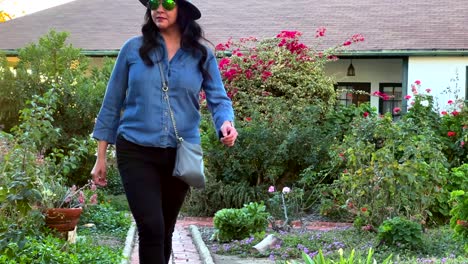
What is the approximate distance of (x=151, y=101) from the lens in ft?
14.0

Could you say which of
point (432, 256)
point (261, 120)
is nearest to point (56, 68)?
point (261, 120)

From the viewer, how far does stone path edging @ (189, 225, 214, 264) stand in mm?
7477

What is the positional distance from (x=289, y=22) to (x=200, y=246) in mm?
13123

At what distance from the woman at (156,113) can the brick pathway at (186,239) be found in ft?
9.84

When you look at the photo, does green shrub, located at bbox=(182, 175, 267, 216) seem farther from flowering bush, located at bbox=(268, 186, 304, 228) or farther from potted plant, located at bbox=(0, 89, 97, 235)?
potted plant, located at bbox=(0, 89, 97, 235)

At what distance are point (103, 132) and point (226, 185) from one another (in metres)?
7.64

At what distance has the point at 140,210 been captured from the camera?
414 cm

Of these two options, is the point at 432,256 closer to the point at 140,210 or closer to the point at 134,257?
the point at 134,257

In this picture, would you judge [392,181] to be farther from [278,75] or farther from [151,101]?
[278,75]

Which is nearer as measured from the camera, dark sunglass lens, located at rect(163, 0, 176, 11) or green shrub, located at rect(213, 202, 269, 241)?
dark sunglass lens, located at rect(163, 0, 176, 11)

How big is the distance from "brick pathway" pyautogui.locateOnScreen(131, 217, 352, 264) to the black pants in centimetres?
300

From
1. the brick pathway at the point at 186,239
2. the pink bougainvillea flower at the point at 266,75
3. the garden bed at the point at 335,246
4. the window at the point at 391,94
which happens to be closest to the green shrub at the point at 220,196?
the brick pathway at the point at 186,239

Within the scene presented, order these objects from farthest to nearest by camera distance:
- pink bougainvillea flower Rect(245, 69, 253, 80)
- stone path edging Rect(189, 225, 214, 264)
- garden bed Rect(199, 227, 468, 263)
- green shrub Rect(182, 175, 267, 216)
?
pink bougainvillea flower Rect(245, 69, 253, 80) < green shrub Rect(182, 175, 267, 216) < garden bed Rect(199, 227, 468, 263) < stone path edging Rect(189, 225, 214, 264)

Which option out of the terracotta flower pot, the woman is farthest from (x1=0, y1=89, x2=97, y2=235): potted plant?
the woman
